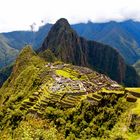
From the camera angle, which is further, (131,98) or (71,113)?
(71,113)

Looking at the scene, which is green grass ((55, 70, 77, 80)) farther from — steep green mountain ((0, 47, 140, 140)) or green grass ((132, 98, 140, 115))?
green grass ((132, 98, 140, 115))

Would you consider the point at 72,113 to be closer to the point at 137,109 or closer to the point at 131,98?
the point at 131,98

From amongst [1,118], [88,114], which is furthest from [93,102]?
[1,118]

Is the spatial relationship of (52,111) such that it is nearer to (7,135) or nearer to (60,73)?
(7,135)

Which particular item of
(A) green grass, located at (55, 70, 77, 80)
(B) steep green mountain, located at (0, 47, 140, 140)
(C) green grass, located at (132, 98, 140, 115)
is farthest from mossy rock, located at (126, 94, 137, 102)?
(A) green grass, located at (55, 70, 77, 80)

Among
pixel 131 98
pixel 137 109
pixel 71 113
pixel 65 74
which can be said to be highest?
pixel 137 109

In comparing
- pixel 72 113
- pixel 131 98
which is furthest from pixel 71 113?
pixel 131 98

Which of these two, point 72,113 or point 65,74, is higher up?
point 72,113

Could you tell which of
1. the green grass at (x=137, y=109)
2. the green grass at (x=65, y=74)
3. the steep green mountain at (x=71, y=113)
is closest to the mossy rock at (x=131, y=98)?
the steep green mountain at (x=71, y=113)
